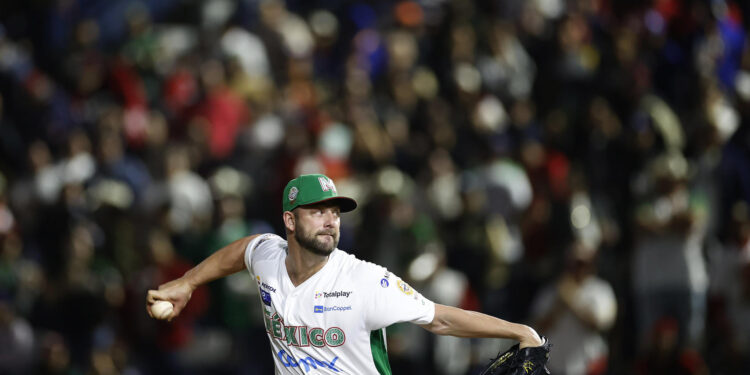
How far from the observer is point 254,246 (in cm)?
722

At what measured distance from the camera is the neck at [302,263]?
6770 millimetres

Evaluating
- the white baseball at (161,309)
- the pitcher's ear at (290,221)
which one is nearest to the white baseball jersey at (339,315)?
the pitcher's ear at (290,221)

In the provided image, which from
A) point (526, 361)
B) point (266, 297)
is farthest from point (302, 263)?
point (526, 361)

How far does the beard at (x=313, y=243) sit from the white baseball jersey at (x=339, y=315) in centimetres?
16

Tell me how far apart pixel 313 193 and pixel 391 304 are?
2.83 feet

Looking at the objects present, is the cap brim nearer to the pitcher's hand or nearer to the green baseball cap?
the green baseball cap

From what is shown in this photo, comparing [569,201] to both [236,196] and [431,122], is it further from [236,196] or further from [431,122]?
[236,196]

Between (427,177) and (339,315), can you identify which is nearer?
(339,315)

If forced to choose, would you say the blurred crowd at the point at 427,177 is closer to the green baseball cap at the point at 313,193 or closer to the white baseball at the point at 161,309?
the green baseball cap at the point at 313,193

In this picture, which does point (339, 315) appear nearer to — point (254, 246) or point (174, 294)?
point (254, 246)

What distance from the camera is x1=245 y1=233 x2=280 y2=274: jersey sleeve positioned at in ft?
23.5

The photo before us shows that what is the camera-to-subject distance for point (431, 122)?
12.8m

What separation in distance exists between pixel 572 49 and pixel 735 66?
1.95 metres

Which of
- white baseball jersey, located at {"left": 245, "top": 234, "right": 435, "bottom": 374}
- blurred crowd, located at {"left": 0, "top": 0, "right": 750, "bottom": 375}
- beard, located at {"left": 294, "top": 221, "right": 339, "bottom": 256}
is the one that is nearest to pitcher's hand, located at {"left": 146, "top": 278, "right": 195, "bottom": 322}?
white baseball jersey, located at {"left": 245, "top": 234, "right": 435, "bottom": 374}
